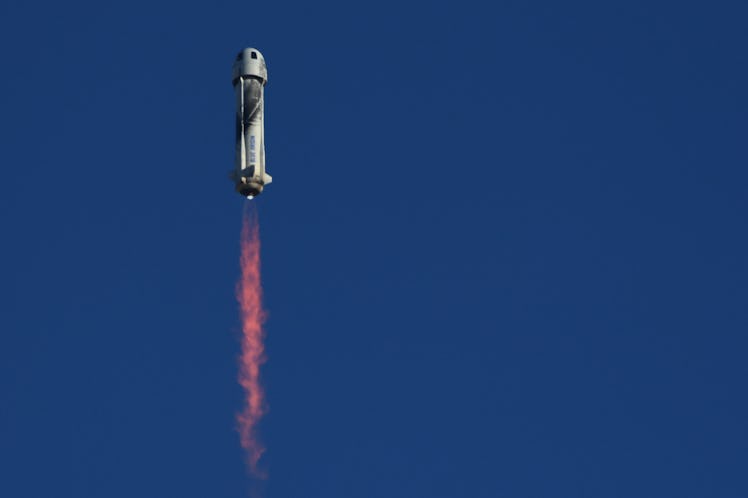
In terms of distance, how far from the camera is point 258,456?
520 feet

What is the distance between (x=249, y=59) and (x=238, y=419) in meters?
24.6

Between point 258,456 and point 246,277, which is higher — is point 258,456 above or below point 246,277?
below

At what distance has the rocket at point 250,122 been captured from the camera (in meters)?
149

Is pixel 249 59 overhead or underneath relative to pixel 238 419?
overhead

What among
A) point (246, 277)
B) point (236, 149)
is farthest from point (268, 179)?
point (246, 277)

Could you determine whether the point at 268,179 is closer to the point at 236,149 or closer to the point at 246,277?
the point at 236,149

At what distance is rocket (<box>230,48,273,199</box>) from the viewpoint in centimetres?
14938

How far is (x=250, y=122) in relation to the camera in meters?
152

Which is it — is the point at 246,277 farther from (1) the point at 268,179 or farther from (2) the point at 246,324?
(1) the point at 268,179

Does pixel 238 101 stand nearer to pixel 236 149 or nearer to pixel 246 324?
pixel 236 149

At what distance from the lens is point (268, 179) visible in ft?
493

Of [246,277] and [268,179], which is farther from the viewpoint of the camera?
[246,277]

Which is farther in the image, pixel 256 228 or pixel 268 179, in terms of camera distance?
pixel 256 228

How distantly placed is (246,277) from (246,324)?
338 cm
